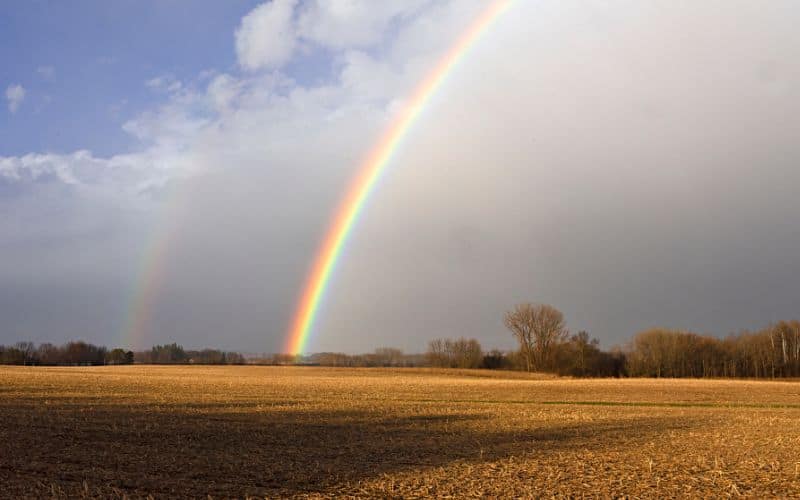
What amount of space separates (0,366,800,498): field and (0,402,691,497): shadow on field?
0.17 ft

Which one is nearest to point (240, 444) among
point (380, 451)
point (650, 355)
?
point (380, 451)

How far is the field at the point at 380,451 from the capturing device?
46.4 feet

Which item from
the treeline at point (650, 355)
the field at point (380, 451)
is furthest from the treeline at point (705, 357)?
the field at point (380, 451)

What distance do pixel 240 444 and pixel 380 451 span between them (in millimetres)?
4673

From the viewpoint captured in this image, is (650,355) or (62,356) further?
(62,356)

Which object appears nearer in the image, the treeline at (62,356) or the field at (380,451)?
the field at (380,451)

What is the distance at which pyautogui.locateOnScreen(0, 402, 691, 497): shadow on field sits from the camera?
14.4 metres

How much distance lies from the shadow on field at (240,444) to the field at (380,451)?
0.05 m

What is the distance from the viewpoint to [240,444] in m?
20.5

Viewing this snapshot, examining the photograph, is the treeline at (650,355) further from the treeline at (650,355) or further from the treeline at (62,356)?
the treeline at (62,356)

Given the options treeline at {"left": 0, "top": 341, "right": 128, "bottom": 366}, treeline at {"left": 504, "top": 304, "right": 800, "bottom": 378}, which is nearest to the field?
treeline at {"left": 504, "top": 304, "right": 800, "bottom": 378}

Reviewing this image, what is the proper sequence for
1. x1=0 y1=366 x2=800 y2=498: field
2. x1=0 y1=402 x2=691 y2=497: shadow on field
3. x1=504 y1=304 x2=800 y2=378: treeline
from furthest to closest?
x1=504 y1=304 x2=800 y2=378: treeline, x1=0 y1=402 x2=691 y2=497: shadow on field, x1=0 y1=366 x2=800 y2=498: field

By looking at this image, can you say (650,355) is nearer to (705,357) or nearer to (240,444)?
(705,357)

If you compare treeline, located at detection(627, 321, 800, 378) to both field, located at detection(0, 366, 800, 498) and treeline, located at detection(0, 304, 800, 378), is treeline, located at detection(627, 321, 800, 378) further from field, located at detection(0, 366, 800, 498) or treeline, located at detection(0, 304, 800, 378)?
field, located at detection(0, 366, 800, 498)
